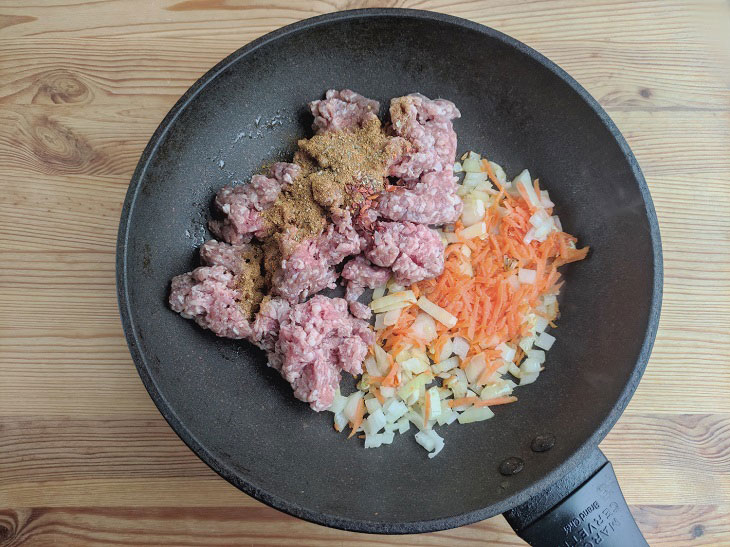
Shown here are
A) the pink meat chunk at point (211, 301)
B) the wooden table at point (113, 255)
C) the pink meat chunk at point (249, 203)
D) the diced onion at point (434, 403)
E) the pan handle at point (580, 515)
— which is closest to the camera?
the pan handle at point (580, 515)

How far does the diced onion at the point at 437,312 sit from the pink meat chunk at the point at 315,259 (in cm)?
35

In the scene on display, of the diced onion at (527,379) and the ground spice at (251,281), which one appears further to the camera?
the diced onion at (527,379)

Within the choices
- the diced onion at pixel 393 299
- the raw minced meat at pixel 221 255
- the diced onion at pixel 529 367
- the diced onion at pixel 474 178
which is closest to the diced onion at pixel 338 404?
the diced onion at pixel 393 299

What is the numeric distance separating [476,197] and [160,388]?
1467 mm

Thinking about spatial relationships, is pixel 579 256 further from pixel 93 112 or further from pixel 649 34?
pixel 93 112

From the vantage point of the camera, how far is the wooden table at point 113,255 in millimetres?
Answer: 2371

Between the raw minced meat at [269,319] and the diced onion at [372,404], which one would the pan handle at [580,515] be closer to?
the diced onion at [372,404]

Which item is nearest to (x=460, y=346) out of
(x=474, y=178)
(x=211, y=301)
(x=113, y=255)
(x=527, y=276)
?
(x=527, y=276)

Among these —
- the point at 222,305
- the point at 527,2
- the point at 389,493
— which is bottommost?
the point at 389,493

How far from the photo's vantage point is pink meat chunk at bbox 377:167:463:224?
221 cm

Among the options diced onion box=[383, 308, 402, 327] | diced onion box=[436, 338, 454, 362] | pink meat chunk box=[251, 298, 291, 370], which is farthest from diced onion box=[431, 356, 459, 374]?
pink meat chunk box=[251, 298, 291, 370]

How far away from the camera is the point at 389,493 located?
2109 mm

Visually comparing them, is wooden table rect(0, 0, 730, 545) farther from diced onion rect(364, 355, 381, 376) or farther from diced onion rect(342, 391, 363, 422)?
diced onion rect(364, 355, 381, 376)

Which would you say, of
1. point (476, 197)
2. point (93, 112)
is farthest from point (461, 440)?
point (93, 112)
